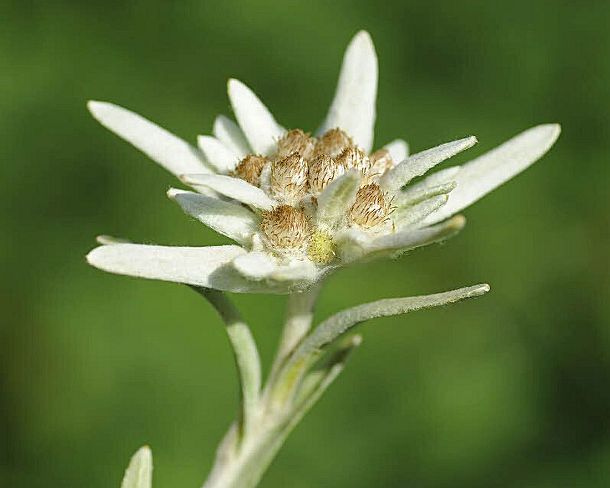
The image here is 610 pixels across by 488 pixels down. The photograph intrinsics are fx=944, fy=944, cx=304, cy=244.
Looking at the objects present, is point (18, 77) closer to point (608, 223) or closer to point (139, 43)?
point (139, 43)

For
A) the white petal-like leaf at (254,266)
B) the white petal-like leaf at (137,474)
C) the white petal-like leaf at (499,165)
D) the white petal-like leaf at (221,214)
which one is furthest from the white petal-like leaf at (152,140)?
the white petal-like leaf at (137,474)

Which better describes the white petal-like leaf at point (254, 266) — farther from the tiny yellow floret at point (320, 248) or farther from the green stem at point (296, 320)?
the green stem at point (296, 320)

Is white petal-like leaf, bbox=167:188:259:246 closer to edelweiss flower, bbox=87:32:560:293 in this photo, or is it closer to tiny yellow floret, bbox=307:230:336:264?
edelweiss flower, bbox=87:32:560:293

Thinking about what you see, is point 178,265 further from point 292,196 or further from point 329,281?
point 329,281

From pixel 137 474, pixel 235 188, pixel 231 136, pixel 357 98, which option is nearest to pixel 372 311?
pixel 235 188

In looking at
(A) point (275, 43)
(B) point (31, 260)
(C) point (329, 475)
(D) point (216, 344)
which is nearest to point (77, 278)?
(B) point (31, 260)

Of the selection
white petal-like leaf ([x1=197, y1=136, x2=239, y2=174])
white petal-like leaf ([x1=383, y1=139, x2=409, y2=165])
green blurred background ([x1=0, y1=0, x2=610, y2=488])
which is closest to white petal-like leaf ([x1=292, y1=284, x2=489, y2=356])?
white petal-like leaf ([x1=197, y1=136, x2=239, y2=174])
